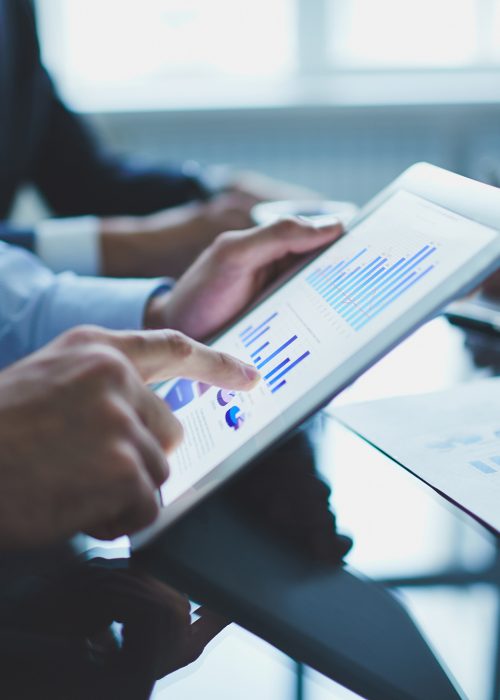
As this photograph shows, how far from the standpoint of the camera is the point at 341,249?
543 mm

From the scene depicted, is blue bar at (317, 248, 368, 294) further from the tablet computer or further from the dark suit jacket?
the dark suit jacket

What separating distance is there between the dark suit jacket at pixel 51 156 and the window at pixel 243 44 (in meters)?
0.85

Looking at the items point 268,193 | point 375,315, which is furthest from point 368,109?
point 375,315

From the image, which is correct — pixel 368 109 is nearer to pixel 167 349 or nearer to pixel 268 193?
pixel 268 193

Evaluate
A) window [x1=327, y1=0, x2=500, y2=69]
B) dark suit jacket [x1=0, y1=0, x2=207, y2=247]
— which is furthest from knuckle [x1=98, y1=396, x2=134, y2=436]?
window [x1=327, y1=0, x2=500, y2=69]

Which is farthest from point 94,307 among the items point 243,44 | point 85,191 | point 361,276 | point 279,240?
point 243,44

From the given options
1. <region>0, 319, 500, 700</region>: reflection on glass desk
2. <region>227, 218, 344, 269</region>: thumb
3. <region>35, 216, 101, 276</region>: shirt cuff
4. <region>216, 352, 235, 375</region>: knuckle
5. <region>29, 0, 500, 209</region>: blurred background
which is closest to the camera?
<region>0, 319, 500, 700</region>: reflection on glass desk

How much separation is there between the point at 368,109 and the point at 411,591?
2.12 m

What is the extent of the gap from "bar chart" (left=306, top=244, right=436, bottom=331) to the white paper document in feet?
0.34

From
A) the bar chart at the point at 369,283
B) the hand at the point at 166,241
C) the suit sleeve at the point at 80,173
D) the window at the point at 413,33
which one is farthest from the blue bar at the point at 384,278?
the window at the point at 413,33

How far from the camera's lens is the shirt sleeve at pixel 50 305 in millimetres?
656

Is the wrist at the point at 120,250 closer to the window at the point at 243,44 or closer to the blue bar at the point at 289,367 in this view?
the blue bar at the point at 289,367

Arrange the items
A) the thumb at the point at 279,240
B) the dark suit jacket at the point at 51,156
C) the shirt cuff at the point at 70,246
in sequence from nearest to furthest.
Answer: the thumb at the point at 279,240, the shirt cuff at the point at 70,246, the dark suit jacket at the point at 51,156

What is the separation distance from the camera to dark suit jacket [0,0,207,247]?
1363mm
